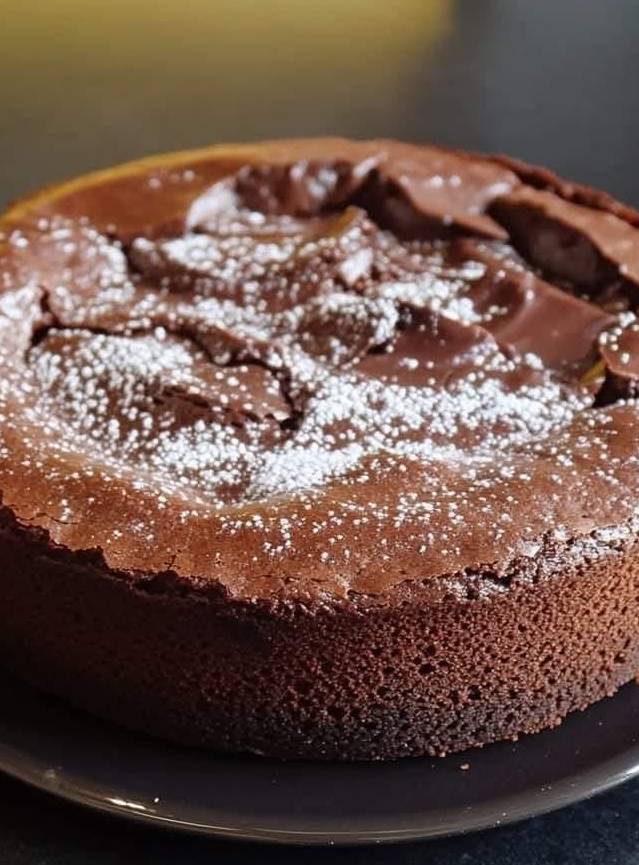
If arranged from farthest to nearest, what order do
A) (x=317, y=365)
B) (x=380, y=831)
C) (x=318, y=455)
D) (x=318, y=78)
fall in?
(x=318, y=78)
(x=317, y=365)
(x=318, y=455)
(x=380, y=831)

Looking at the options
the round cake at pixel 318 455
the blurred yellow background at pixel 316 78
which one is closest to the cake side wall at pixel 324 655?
the round cake at pixel 318 455

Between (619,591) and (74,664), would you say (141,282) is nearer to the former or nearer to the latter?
(74,664)

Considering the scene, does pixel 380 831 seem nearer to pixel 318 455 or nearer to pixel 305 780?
pixel 305 780

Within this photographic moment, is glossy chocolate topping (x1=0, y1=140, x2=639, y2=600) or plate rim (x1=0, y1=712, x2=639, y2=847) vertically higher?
glossy chocolate topping (x1=0, y1=140, x2=639, y2=600)

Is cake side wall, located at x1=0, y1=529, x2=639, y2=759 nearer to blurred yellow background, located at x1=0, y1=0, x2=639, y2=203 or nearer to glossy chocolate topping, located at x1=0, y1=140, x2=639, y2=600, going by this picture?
glossy chocolate topping, located at x1=0, y1=140, x2=639, y2=600

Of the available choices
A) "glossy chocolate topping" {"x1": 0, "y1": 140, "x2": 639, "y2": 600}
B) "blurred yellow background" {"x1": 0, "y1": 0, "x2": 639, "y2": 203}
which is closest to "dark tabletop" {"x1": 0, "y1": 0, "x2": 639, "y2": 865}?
"blurred yellow background" {"x1": 0, "y1": 0, "x2": 639, "y2": 203}

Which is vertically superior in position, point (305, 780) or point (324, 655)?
point (324, 655)

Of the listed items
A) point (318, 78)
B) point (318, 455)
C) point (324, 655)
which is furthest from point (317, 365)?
point (318, 78)
